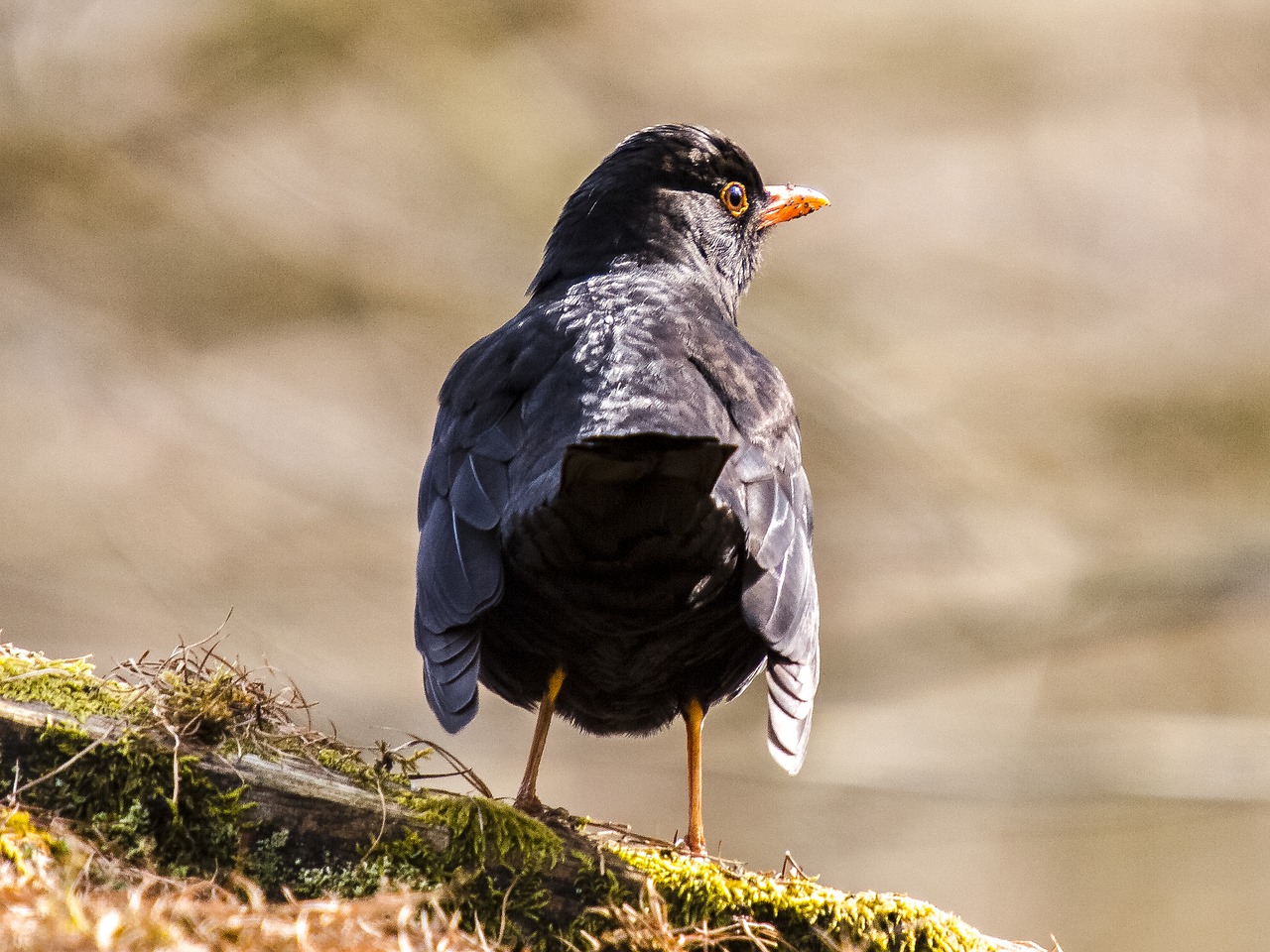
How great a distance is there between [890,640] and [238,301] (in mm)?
8677

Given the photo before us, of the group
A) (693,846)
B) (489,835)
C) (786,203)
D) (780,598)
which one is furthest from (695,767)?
(786,203)

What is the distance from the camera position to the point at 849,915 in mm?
3113

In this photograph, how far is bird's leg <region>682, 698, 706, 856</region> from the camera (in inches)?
163

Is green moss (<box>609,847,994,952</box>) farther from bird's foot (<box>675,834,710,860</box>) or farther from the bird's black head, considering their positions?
the bird's black head

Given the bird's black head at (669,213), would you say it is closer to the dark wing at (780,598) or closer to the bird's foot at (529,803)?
the dark wing at (780,598)

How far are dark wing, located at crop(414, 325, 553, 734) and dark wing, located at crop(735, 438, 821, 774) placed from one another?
0.79m

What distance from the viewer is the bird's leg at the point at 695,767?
4148 millimetres

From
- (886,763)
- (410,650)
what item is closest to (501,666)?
(410,650)

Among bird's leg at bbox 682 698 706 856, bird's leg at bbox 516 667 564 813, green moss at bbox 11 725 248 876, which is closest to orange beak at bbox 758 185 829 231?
bird's leg at bbox 682 698 706 856

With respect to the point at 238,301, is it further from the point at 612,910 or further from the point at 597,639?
the point at 612,910

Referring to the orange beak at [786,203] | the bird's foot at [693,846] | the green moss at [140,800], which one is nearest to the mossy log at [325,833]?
the green moss at [140,800]

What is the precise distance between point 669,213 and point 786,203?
0.87 metres

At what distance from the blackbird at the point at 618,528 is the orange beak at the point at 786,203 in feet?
4.35

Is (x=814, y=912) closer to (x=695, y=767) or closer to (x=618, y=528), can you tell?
(x=618, y=528)
